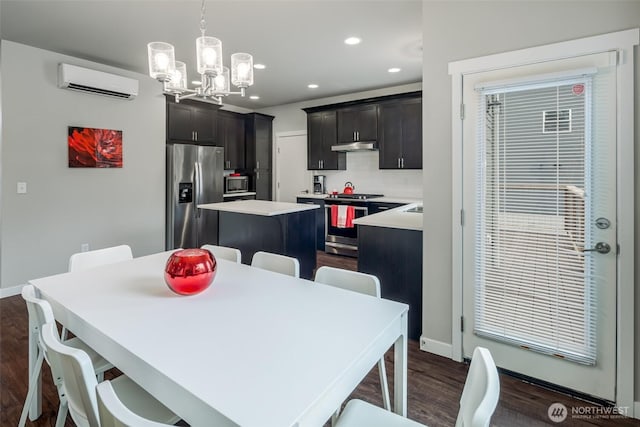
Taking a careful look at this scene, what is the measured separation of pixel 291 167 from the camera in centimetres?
677

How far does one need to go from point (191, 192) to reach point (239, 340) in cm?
442

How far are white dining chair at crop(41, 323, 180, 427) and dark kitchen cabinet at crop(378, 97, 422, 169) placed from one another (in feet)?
14.4

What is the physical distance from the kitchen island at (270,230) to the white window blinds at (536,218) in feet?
6.79

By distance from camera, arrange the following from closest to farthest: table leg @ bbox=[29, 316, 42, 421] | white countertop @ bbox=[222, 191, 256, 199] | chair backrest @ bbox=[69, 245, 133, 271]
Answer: table leg @ bbox=[29, 316, 42, 421] → chair backrest @ bbox=[69, 245, 133, 271] → white countertop @ bbox=[222, 191, 256, 199]

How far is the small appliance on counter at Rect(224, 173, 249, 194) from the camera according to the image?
248 inches

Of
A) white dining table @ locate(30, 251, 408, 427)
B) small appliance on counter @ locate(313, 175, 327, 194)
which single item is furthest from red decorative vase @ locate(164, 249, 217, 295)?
small appliance on counter @ locate(313, 175, 327, 194)

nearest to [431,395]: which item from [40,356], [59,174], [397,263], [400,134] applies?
[397,263]

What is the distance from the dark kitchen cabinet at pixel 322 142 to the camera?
5.88 m

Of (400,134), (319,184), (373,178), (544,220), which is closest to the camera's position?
(544,220)

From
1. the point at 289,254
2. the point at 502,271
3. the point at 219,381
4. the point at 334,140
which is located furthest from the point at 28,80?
the point at 502,271

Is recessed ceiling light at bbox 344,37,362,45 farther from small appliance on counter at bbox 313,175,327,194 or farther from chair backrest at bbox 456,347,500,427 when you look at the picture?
chair backrest at bbox 456,347,500,427

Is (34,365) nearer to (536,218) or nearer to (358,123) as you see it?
(536,218)

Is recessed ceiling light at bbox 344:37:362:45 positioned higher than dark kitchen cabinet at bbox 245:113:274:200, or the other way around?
recessed ceiling light at bbox 344:37:362:45

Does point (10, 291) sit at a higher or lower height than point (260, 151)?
lower
